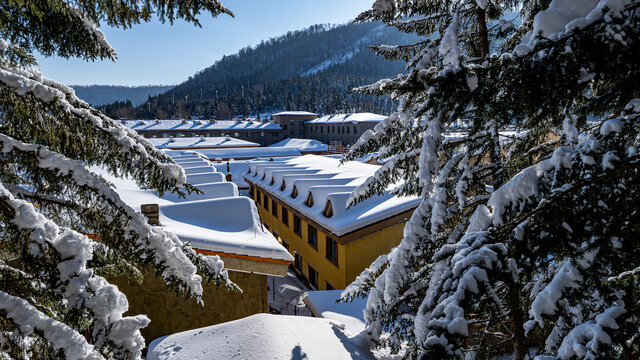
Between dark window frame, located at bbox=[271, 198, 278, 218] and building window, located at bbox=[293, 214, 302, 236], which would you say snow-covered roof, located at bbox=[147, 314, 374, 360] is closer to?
building window, located at bbox=[293, 214, 302, 236]

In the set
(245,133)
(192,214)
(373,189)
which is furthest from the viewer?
(245,133)

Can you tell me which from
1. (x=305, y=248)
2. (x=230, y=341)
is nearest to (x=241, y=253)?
Answer: (x=230, y=341)

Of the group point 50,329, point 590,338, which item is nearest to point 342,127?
point 50,329

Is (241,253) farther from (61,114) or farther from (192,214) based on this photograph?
(61,114)

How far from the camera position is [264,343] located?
5.52m

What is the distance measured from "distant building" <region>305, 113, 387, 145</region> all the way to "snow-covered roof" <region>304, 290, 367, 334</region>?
54.9m

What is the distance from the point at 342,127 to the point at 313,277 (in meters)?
57.5

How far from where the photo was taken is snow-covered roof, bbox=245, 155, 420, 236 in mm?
13195

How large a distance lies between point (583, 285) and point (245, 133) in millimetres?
73482

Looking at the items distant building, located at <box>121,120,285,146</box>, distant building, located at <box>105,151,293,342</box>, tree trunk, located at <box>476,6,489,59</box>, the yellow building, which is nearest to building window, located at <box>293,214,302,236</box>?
the yellow building

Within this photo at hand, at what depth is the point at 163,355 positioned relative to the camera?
5844 mm

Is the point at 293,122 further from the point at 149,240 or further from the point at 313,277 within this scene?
the point at 149,240

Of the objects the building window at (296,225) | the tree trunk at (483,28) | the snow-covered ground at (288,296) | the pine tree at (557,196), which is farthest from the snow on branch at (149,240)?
the building window at (296,225)

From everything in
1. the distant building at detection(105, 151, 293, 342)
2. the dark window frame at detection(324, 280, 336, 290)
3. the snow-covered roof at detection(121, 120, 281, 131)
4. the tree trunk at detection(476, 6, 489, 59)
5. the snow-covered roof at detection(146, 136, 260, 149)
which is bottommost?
the dark window frame at detection(324, 280, 336, 290)
